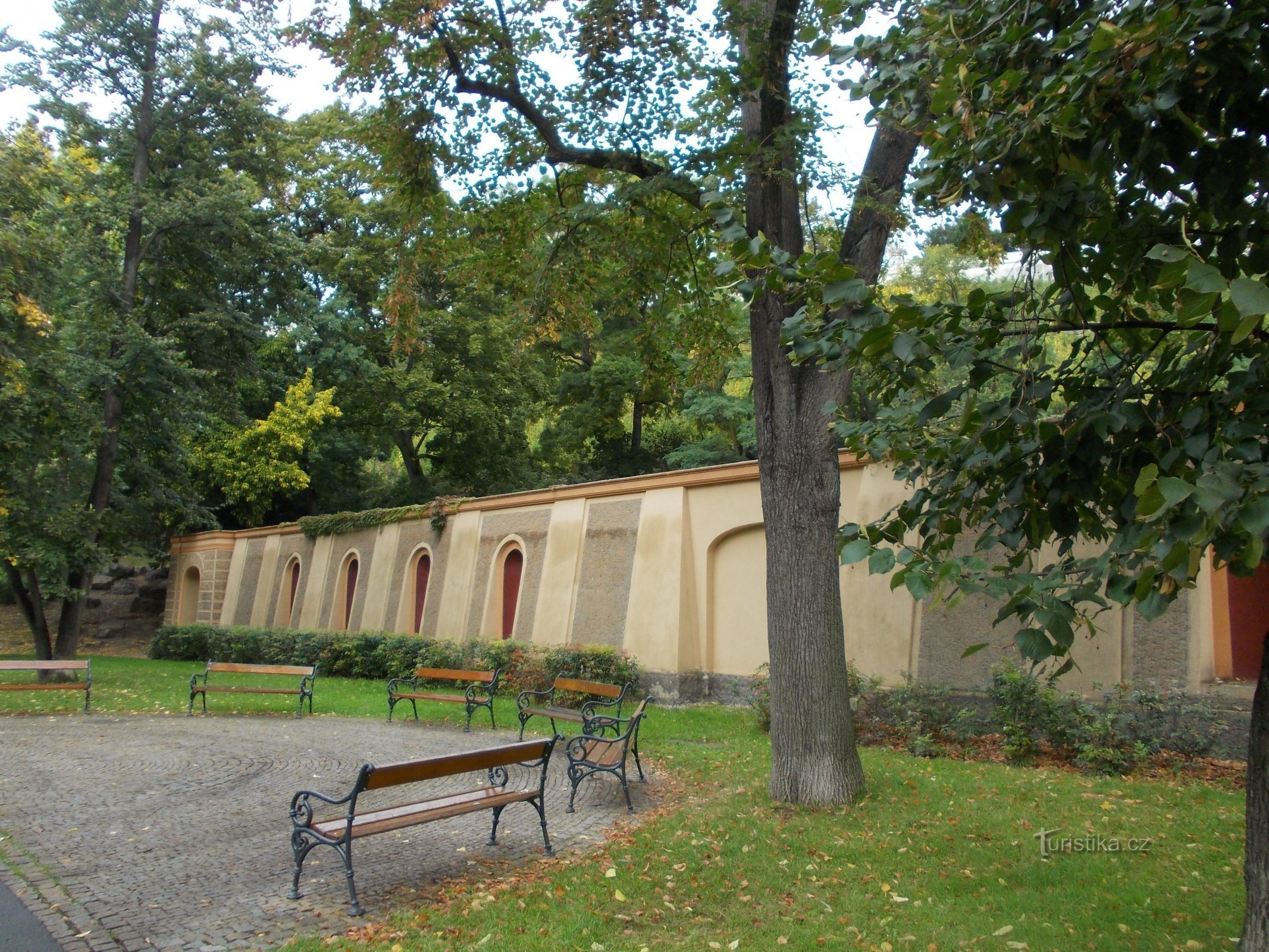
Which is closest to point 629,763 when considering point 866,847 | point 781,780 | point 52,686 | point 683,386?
point 781,780

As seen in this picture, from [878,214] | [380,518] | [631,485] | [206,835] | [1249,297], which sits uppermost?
[878,214]

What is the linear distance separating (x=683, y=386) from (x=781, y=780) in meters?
5.29

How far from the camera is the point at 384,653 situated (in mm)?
18828

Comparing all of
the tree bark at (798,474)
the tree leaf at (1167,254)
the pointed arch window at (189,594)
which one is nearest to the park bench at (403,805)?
the tree bark at (798,474)

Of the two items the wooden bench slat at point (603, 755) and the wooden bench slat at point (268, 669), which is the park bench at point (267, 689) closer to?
the wooden bench slat at point (268, 669)

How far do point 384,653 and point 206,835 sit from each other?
39.8 ft

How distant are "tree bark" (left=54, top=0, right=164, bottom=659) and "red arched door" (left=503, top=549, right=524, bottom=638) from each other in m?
8.33

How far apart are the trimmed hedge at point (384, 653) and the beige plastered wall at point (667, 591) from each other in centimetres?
92

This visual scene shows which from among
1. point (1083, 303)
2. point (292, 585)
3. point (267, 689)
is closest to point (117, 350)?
point (267, 689)

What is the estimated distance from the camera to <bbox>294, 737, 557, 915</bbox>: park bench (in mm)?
5438

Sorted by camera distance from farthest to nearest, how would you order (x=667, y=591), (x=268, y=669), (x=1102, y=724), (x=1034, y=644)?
(x=667, y=591) → (x=268, y=669) → (x=1102, y=724) → (x=1034, y=644)

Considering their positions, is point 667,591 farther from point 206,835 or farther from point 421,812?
point 421,812

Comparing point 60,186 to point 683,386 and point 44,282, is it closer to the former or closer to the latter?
point 44,282

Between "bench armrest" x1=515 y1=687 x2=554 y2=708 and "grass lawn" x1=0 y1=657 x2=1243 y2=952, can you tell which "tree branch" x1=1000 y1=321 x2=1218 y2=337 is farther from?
"bench armrest" x1=515 y1=687 x2=554 y2=708
